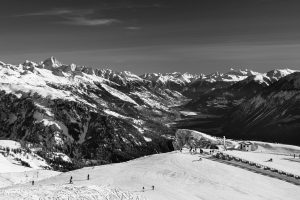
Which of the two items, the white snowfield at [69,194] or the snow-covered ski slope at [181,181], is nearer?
the white snowfield at [69,194]

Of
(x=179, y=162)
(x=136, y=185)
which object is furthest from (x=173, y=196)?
(x=179, y=162)

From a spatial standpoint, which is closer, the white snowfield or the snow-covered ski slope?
the white snowfield

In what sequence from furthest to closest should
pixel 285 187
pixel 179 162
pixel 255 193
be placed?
pixel 179 162 → pixel 285 187 → pixel 255 193

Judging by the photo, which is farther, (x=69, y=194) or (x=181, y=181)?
(x=181, y=181)

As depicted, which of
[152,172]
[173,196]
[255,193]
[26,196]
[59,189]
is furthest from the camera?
[152,172]

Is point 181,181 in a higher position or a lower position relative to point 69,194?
lower

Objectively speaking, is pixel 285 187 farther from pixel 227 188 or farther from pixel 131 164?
pixel 131 164

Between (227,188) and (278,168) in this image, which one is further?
(278,168)
